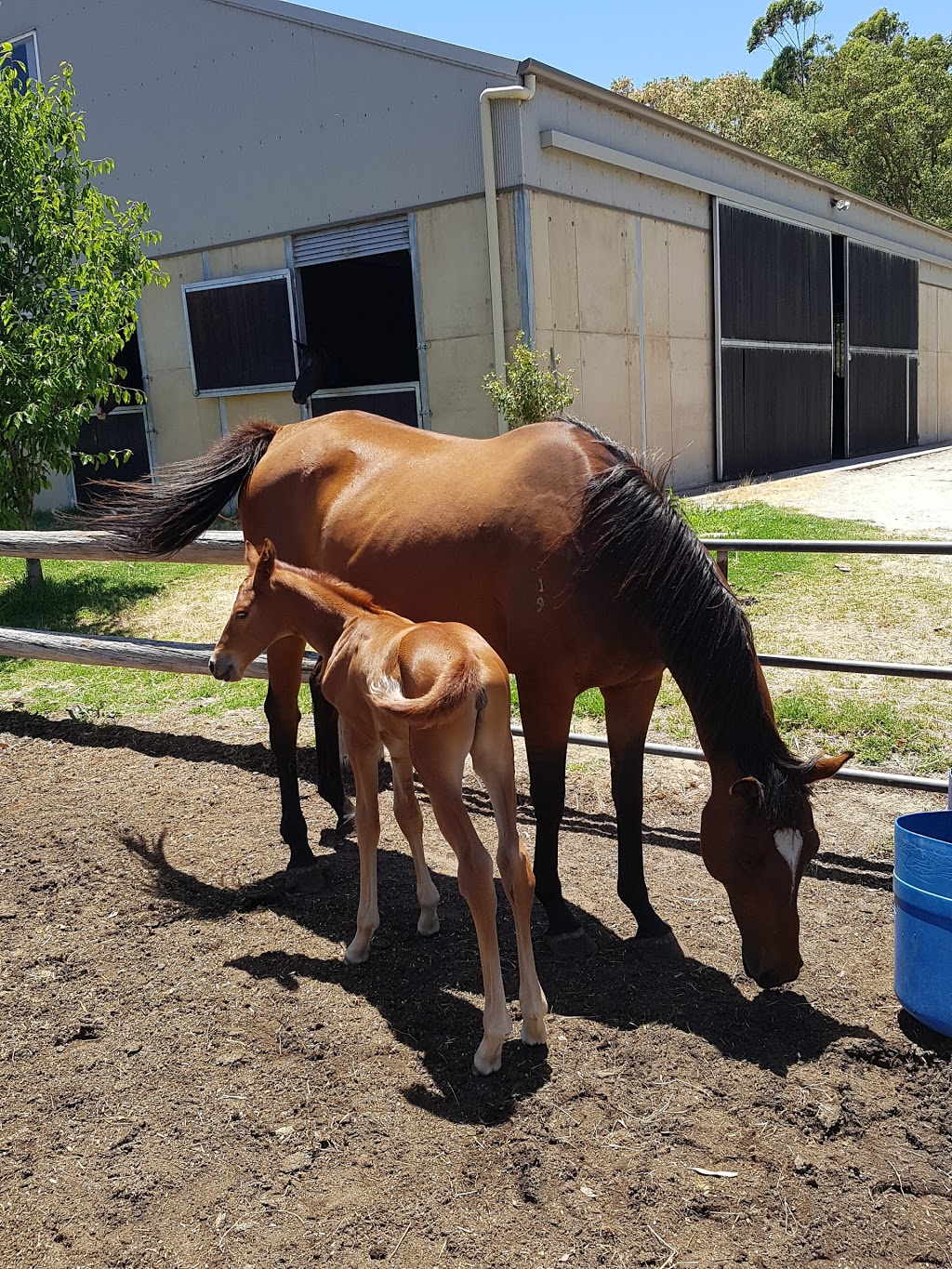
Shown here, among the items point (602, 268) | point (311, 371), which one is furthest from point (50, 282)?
point (602, 268)

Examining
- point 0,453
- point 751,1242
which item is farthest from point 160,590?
point 751,1242

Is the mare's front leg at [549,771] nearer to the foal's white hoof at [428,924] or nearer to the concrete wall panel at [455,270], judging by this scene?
the foal's white hoof at [428,924]

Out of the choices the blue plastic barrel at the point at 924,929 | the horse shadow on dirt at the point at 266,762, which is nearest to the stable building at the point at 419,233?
the horse shadow on dirt at the point at 266,762

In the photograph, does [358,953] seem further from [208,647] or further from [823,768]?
[208,647]

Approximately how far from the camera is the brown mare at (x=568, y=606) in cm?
307

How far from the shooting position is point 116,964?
11.9 feet

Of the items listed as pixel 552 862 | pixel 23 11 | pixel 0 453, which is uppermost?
pixel 23 11

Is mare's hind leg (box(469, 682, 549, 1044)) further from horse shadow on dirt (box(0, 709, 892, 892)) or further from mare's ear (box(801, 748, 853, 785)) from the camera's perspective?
horse shadow on dirt (box(0, 709, 892, 892))

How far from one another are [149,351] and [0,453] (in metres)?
4.97

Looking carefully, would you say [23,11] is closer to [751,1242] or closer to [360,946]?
[360,946]

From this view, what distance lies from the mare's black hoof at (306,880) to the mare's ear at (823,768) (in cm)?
209

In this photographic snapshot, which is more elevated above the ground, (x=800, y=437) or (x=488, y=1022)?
(x=800, y=437)

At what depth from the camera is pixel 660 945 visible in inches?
138

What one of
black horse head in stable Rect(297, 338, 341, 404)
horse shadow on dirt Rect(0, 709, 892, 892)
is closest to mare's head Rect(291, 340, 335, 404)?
black horse head in stable Rect(297, 338, 341, 404)
